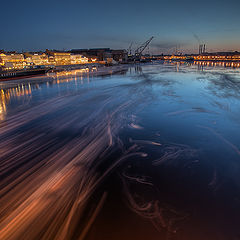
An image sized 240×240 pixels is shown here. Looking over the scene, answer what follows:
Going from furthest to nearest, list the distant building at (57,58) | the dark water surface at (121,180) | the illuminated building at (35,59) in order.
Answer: the distant building at (57,58) → the illuminated building at (35,59) → the dark water surface at (121,180)

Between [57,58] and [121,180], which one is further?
[57,58]

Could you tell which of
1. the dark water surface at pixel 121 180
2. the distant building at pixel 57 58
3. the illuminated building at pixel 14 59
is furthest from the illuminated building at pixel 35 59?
the dark water surface at pixel 121 180

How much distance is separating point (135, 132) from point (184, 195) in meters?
4.26

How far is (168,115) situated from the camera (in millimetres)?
10469

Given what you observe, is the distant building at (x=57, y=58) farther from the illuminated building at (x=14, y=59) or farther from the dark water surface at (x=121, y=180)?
the dark water surface at (x=121, y=180)

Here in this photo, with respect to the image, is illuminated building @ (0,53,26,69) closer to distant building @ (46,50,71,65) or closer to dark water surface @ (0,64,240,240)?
distant building @ (46,50,71,65)

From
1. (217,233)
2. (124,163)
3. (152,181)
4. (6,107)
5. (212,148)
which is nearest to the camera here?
(217,233)

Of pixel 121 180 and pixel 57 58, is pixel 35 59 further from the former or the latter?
pixel 121 180

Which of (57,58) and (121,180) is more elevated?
(57,58)

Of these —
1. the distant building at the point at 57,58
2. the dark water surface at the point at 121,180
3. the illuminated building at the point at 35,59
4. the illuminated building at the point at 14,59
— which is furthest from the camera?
the distant building at the point at 57,58

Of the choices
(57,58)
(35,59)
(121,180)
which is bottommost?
(121,180)

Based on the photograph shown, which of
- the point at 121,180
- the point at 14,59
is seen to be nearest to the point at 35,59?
the point at 14,59

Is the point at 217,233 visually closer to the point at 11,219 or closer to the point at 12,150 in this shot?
the point at 11,219

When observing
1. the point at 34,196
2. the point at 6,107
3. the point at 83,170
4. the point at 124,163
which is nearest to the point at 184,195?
the point at 124,163
